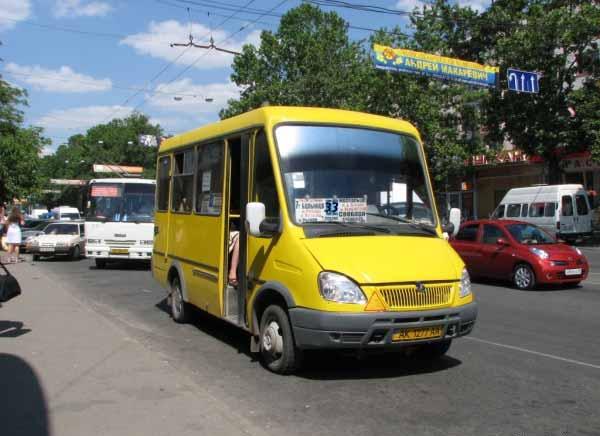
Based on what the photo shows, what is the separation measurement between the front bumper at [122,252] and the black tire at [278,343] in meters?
12.5

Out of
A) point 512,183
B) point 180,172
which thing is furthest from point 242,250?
point 512,183

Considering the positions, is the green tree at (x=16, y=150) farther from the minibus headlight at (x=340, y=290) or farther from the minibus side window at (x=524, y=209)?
the minibus headlight at (x=340, y=290)

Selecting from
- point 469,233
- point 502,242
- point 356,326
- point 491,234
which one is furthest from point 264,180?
point 469,233

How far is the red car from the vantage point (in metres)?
13.0

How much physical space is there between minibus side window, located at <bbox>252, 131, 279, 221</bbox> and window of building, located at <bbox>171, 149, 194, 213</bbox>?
2170 millimetres

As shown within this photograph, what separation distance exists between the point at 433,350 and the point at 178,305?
4.20m

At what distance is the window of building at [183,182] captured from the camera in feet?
29.1

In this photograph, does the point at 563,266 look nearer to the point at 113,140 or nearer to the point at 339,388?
the point at 339,388

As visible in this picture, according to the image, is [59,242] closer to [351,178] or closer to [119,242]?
[119,242]

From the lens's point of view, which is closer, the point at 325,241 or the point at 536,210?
the point at 325,241

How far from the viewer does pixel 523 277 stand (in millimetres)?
13281

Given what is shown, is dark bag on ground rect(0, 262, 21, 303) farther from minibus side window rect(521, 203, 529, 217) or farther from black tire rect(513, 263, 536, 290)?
minibus side window rect(521, 203, 529, 217)

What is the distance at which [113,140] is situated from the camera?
91.5 m

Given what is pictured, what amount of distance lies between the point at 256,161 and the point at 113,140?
8925cm
